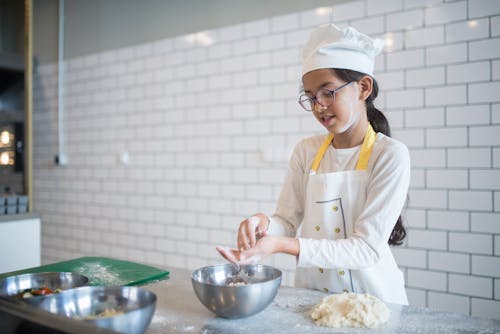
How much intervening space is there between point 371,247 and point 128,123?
308cm

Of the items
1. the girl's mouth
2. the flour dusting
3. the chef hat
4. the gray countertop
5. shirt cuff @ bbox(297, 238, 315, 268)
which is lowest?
the gray countertop

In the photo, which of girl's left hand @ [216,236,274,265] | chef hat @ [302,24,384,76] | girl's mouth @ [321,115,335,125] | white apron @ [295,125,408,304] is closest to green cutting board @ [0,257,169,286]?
girl's left hand @ [216,236,274,265]

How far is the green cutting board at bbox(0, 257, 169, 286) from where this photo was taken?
1.75m

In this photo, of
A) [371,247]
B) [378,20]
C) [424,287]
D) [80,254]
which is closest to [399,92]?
[378,20]

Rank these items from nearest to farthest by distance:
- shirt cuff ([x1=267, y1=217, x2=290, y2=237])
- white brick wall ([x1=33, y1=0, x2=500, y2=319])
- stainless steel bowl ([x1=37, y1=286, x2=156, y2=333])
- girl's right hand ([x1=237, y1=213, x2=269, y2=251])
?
1. stainless steel bowl ([x1=37, y1=286, x2=156, y2=333])
2. girl's right hand ([x1=237, y1=213, x2=269, y2=251])
3. shirt cuff ([x1=267, y1=217, x2=290, y2=237])
4. white brick wall ([x1=33, y1=0, x2=500, y2=319])

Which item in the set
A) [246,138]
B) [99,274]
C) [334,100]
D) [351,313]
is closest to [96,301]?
[99,274]

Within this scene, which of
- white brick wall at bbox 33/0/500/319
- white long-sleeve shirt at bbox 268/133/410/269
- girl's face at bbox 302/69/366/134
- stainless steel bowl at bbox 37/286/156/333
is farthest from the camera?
white brick wall at bbox 33/0/500/319

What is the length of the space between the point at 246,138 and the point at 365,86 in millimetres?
1628

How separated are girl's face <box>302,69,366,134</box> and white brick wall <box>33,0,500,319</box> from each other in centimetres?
106

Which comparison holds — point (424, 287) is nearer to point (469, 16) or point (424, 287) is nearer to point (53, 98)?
point (469, 16)

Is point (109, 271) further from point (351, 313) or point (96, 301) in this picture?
point (351, 313)

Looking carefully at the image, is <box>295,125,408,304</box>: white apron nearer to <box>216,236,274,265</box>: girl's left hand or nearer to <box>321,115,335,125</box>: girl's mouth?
<box>321,115,335,125</box>: girl's mouth

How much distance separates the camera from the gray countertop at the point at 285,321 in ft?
4.02

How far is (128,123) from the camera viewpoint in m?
4.06
